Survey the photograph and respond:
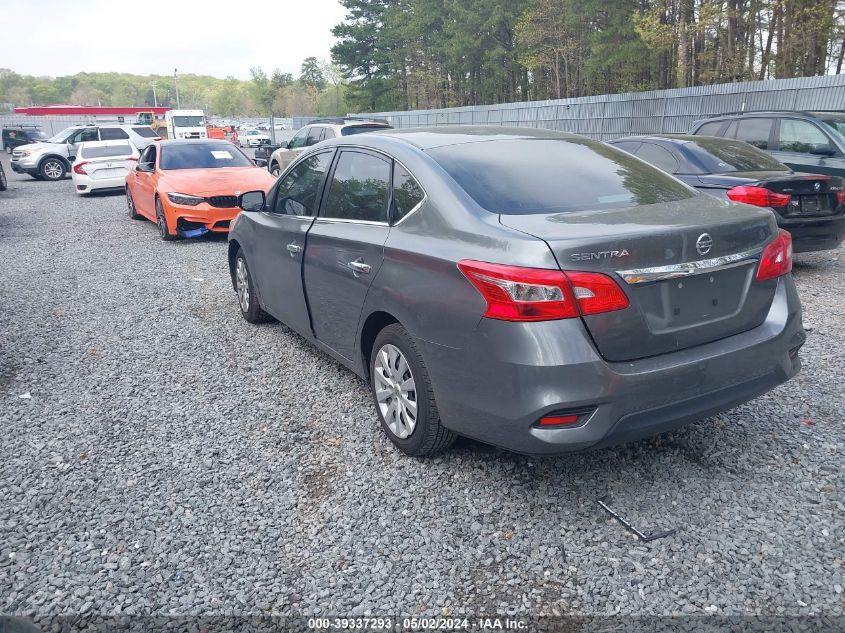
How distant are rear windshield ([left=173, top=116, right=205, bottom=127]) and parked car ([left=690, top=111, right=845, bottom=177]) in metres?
37.5

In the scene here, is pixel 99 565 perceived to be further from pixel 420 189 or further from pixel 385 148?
pixel 385 148

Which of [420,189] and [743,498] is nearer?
[743,498]

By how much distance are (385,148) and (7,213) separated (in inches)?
580

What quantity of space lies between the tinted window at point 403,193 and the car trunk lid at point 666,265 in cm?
62

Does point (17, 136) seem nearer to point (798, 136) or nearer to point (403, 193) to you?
point (798, 136)

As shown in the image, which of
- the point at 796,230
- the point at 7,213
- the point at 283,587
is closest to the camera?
the point at 283,587

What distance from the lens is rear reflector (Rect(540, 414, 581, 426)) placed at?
283 centimetres

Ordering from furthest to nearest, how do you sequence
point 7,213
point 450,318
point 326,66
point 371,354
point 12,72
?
1. point 12,72
2. point 326,66
3. point 7,213
4. point 371,354
5. point 450,318

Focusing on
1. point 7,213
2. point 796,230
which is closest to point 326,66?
point 7,213

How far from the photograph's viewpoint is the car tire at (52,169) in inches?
972

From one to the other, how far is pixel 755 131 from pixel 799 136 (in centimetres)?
59

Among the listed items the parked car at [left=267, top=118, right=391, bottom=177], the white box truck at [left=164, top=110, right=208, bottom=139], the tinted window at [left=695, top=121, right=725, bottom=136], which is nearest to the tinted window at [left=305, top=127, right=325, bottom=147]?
the parked car at [left=267, top=118, right=391, bottom=177]

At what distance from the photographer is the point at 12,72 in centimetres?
16112

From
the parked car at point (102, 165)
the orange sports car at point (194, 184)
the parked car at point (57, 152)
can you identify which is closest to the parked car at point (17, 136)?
the parked car at point (57, 152)
